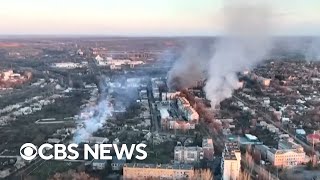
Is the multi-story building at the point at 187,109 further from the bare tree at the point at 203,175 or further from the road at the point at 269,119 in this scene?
the bare tree at the point at 203,175

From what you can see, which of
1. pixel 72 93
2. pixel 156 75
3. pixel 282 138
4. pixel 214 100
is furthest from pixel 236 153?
pixel 156 75

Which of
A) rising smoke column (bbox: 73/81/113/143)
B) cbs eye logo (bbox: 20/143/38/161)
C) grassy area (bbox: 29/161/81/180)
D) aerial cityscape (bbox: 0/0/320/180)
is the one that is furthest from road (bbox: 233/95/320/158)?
cbs eye logo (bbox: 20/143/38/161)

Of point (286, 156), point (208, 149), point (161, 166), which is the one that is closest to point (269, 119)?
point (286, 156)

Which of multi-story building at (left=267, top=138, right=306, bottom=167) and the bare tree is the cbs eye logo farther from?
multi-story building at (left=267, top=138, right=306, bottom=167)

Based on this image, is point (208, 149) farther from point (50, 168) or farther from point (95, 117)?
point (95, 117)

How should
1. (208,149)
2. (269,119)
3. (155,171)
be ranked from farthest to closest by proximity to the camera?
(269,119)
(208,149)
(155,171)

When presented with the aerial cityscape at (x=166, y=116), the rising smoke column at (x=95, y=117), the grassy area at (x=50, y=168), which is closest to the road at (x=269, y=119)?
the aerial cityscape at (x=166, y=116)
